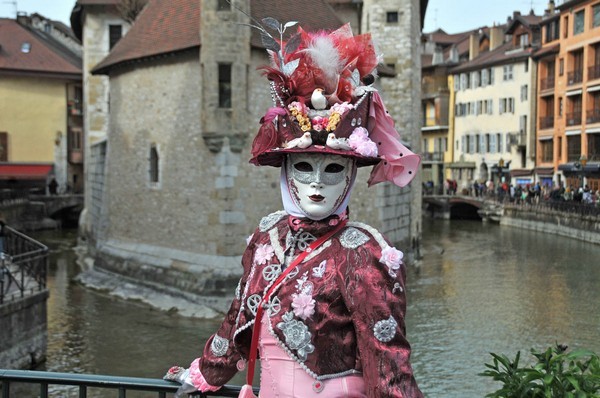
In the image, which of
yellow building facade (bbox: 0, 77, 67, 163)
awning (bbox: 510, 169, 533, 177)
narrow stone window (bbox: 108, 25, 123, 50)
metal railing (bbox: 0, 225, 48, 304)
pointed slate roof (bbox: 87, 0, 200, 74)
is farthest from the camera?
awning (bbox: 510, 169, 533, 177)

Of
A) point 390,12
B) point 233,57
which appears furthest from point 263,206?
point 390,12

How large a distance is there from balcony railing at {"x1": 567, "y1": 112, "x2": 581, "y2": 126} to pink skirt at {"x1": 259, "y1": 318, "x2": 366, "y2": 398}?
42987 millimetres

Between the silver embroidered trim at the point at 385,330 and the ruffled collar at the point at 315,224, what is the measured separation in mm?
558

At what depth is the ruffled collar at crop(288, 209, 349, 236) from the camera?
356cm

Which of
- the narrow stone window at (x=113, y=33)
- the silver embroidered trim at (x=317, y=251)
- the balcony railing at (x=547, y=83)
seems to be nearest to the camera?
the silver embroidered trim at (x=317, y=251)

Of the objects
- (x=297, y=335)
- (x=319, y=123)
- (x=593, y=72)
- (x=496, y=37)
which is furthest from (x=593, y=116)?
(x=297, y=335)

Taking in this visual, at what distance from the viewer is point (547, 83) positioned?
4769 centimetres

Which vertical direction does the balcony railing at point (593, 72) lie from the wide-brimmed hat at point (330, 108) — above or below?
above

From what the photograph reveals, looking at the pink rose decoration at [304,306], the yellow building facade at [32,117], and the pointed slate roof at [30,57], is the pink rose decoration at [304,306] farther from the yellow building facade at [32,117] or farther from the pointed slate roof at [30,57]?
the yellow building facade at [32,117]

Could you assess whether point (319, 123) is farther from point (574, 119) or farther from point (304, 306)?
point (574, 119)

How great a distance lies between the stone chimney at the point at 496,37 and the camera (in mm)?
57062

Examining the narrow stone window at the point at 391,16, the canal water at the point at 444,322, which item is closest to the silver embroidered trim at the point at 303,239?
the canal water at the point at 444,322

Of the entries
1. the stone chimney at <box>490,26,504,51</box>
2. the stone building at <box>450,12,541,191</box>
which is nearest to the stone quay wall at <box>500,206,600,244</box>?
the stone building at <box>450,12,541,191</box>

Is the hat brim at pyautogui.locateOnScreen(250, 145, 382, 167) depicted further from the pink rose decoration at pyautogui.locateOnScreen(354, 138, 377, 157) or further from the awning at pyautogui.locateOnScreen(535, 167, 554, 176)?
the awning at pyautogui.locateOnScreen(535, 167, 554, 176)
